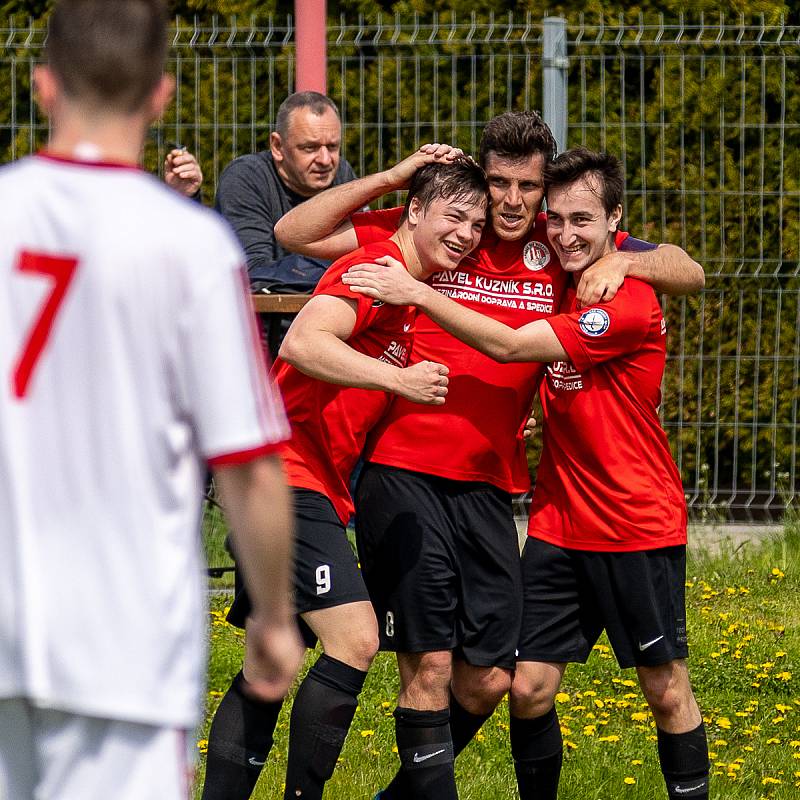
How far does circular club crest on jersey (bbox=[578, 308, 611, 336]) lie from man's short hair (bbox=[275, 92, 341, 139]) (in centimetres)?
→ 256

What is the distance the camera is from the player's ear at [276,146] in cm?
631

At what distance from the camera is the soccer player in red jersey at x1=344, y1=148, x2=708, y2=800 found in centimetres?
405

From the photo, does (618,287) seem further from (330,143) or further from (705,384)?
(705,384)

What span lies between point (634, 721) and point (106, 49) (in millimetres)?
3685

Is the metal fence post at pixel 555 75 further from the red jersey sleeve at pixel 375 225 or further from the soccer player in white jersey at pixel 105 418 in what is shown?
the soccer player in white jersey at pixel 105 418

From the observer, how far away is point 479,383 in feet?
13.7

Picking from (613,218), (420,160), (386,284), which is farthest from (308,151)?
(386,284)

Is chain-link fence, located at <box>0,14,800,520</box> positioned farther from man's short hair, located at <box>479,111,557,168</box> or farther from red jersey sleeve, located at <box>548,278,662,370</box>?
red jersey sleeve, located at <box>548,278,662,370</box>

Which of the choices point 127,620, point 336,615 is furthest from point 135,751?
point 336,615

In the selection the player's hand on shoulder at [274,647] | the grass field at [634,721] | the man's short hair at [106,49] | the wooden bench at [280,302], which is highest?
the man's short hair at [106,49]

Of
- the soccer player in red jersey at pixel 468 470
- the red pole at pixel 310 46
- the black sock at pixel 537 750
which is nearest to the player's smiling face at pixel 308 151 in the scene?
the red pole at pixel 310 46

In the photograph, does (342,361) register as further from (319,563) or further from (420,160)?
(420,160)

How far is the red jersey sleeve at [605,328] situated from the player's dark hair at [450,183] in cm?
45

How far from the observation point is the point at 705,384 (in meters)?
8.10
